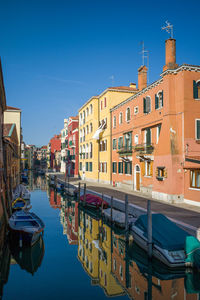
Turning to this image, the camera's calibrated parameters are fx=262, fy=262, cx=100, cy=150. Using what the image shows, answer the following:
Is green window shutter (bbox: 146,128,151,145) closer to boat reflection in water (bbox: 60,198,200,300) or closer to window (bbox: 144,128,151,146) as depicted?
window (bbox: 144,128,151,146)

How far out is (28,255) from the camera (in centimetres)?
1327

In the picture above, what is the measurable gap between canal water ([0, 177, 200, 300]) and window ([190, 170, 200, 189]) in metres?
7.25

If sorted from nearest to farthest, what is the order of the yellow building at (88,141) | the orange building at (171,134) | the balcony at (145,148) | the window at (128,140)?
the orange building at (171,134) → the balcony at (145,148) → the window at (128,140) → the yellow building at (88,141)

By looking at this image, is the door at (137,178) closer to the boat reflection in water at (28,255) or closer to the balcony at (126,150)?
the balcony at (126,150)

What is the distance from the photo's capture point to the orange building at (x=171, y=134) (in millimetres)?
21062

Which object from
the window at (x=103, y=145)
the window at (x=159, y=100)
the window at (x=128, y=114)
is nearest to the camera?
the window at (x=159, y=100)

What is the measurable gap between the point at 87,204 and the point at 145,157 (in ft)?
24.5

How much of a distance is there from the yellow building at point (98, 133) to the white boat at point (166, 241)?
82.4 ft

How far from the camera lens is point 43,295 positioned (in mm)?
9336

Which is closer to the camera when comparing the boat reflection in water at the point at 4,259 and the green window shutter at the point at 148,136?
the boat reflection in water at the point at 4,259

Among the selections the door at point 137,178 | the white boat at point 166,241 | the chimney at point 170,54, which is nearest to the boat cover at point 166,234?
the white boat at point 166,241

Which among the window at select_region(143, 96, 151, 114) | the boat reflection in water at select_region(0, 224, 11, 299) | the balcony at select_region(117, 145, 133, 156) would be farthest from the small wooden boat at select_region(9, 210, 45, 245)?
the balcony at select_region(117, 145, 133, 156)

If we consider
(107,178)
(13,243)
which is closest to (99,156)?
(107,178)

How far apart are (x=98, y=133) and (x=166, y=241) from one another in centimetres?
2980
